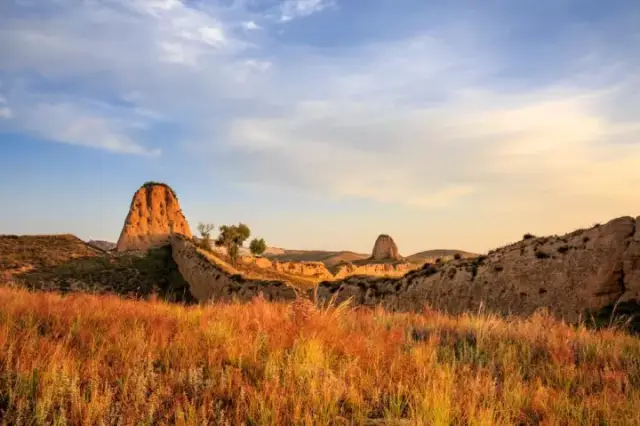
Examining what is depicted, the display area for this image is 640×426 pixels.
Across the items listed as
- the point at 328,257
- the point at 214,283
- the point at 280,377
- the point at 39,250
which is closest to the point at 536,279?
the point at 280,377

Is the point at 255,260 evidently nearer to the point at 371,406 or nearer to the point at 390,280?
the point at 390,280

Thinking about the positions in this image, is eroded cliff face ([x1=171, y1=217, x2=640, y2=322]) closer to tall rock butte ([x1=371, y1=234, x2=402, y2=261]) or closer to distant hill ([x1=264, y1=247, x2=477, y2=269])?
distant hill ([x1=264, y1=247, x2=477, y2=269])

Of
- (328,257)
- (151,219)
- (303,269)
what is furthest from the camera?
(328,257)

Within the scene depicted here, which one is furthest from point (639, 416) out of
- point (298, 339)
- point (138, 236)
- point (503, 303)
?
point (138, 236)

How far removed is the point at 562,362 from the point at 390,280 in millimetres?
17290

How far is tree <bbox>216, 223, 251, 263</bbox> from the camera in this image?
190ft

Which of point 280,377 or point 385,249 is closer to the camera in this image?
point 280,377

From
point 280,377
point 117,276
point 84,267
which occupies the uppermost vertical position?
point 280,377

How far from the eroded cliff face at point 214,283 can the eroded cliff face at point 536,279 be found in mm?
3250

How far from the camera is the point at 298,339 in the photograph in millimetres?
5133

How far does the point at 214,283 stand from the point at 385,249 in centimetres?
5361

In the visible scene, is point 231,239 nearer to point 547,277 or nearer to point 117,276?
point 117,276

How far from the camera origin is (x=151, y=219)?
57.3 m

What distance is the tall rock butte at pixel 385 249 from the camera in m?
80.8
